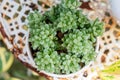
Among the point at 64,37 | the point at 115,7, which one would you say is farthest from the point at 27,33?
the point at 115,7

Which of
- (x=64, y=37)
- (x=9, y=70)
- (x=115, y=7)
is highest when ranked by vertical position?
(x=115, y=7)

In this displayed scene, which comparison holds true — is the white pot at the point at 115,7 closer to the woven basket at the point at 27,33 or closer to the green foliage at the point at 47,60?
the woven basket at the point at 27,33

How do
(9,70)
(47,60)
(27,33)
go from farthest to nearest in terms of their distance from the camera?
1. (27,33)
2. (47,60)
3. (9,70)

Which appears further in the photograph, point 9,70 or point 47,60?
point 47,60

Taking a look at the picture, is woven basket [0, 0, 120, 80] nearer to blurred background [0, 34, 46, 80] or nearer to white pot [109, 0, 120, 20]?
white pot [109, 0, 120, 20]

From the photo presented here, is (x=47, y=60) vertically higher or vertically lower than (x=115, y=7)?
lower

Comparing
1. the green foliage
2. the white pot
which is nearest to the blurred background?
the green foliage

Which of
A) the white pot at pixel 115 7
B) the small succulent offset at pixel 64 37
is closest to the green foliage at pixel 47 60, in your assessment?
the small succulent offset at pixel 64 37

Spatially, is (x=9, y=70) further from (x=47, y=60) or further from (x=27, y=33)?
(x=27, y=33)

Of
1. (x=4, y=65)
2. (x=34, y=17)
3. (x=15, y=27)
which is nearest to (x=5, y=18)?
(x=15, y=27)
